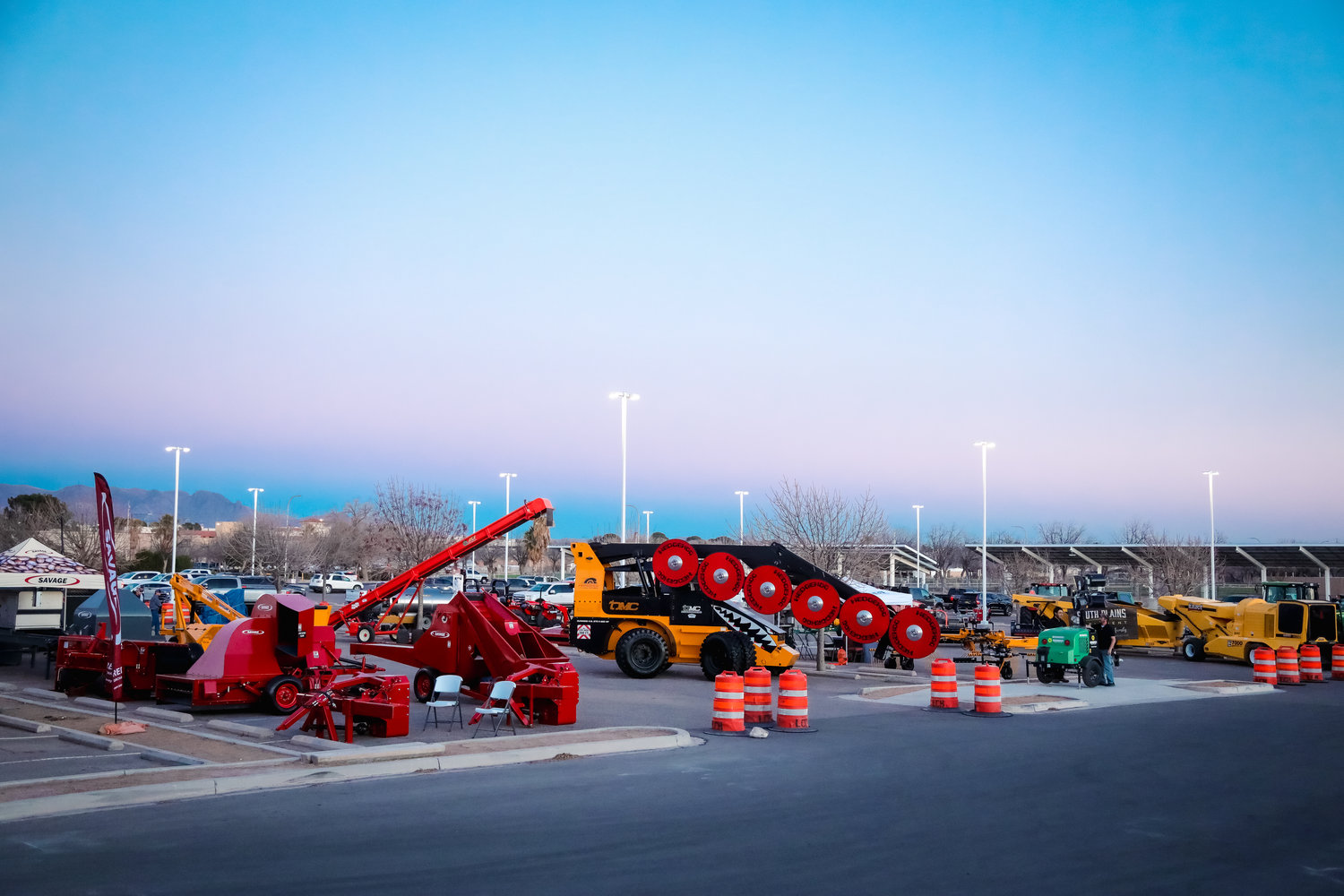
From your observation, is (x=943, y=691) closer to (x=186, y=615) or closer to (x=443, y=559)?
(x=443, y=559)

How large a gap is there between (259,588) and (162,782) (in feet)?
139

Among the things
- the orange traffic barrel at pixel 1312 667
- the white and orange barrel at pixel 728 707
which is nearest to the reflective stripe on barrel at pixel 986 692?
the white and orange barrel at pixel 728 707

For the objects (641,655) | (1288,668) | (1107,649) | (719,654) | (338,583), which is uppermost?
(1107,649)

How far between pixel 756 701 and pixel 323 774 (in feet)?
23.9

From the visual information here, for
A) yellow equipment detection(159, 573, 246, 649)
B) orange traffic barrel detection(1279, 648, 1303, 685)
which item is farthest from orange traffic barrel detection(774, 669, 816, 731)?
orange traffic barrel detection(1279, 648, 1303, 685)

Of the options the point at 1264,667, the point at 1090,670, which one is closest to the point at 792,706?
the point at 1090,670

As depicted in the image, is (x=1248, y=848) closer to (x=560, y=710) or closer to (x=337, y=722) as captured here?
(x=560, y=710)

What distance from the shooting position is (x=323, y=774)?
1198cm

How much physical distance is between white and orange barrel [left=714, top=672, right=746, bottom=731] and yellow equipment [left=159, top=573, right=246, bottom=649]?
12148 millimetres

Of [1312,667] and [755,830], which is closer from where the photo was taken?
[755,830]

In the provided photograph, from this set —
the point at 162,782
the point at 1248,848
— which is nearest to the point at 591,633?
the point at 162,782

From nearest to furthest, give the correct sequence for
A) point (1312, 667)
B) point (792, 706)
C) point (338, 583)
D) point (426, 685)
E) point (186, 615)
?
1. point (792, 706)
2. point (426, 685)
3. point (186, 615)
4. point (1312, 667)
5. point (338, 583)

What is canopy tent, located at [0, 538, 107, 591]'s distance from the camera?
1006 inches

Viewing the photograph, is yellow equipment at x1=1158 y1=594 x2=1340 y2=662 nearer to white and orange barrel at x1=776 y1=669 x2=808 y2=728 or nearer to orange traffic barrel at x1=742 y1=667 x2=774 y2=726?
white and orange barrel at x1=776 y1=669 x2=808 y2=728
